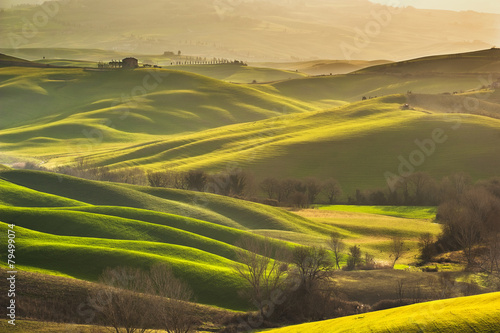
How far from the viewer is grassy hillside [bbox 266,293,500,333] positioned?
32406 millimetres

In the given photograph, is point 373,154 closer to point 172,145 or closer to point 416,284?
point 172,145

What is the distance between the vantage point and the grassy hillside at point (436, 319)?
106ft

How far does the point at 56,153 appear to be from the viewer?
513ft

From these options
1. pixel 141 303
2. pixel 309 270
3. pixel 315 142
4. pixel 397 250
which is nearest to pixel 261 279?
pixel 309 270

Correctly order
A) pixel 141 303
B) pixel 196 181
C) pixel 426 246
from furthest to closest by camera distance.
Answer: pixel 196 181, pixel 426 246, pixel 141 303

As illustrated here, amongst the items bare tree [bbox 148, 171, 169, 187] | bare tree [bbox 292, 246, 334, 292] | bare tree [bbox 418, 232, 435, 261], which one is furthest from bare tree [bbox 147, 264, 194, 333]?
bare tree [bbox 148, 171, 169, 187]

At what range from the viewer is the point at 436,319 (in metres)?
33.7

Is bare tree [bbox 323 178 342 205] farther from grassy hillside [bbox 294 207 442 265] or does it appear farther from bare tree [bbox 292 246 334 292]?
bare tree [bbox 292 246 334 292]

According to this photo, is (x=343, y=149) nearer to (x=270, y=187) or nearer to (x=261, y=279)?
(x=270, y=187)

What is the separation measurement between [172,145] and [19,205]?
8141cm

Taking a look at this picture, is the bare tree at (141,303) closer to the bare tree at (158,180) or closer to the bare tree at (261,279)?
the bare tree at (261,279)

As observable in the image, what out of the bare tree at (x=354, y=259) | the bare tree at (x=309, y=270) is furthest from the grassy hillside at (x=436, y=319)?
the bare tree at (x=354, y=259)

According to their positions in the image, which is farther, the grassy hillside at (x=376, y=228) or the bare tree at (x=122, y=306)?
the grassy hillside at (x=376, y=228)

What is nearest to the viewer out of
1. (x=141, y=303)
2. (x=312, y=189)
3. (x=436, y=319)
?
(x=436, y=319)
